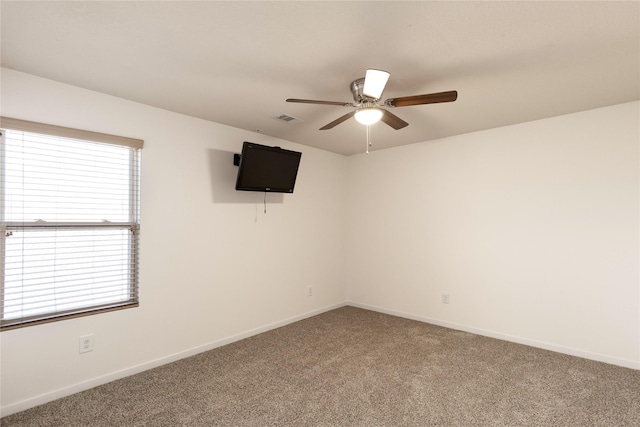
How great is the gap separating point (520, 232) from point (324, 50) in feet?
9.44

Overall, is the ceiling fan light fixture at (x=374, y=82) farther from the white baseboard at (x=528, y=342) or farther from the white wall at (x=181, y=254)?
the white baseboard at (x=528, y=342)

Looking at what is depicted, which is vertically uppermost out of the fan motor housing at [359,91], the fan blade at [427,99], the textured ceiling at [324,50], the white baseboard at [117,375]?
the textured ceiling at [324,50]

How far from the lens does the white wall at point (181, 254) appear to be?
7.81ft

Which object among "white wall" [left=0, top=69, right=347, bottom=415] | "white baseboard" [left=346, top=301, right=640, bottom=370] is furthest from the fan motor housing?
"white baseboard" [left=346, top=301, right=640, bottom=370]

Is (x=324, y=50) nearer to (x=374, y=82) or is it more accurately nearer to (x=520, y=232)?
(x=374, y=82)

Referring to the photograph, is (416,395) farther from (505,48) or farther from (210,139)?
(210,139)

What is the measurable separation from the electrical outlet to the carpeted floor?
0.31 meters

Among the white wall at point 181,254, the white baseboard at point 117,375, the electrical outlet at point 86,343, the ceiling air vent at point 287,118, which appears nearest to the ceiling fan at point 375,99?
the ceiling air vent at point 287,118

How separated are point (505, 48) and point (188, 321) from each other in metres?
3.36

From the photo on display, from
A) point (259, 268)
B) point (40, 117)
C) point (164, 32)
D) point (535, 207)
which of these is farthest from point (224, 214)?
point (535, 207)

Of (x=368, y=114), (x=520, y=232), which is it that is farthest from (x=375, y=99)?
(x=520, y=232)

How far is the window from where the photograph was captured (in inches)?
90.0

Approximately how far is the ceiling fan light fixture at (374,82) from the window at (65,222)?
200 cm

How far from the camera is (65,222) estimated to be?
2.50m
